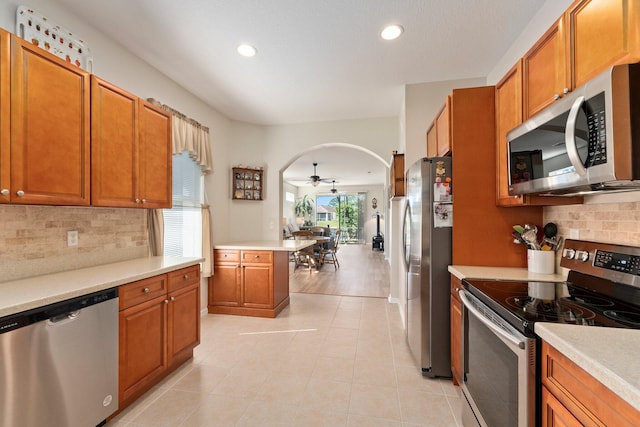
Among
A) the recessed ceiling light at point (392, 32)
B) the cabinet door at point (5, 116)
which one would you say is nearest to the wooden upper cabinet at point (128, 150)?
the cabinet door at point (5, 116)

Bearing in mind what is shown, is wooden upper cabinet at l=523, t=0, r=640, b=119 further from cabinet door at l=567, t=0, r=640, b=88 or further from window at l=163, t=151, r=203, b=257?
window at l=163, t=151, r=203, b=257

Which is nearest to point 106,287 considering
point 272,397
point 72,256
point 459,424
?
point 72,256

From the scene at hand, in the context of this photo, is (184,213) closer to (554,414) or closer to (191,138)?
(191,138)

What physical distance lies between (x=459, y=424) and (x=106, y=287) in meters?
2.29

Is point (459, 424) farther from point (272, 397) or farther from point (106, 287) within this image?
point (106, 287)

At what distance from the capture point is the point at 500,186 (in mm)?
1993

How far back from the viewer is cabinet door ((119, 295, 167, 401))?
175 centimetres

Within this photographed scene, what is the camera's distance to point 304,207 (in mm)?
12461

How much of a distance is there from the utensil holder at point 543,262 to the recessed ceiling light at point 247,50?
2742 mm

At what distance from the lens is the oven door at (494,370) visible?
1051 millimetres

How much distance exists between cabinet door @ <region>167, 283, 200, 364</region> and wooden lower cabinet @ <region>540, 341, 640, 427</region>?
90.2 inches

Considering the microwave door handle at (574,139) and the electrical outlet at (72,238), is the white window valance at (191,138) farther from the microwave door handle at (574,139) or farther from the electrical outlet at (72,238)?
the microwave door handle at (574,139)

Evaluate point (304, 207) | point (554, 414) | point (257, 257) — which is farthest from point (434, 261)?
point (304, 207)

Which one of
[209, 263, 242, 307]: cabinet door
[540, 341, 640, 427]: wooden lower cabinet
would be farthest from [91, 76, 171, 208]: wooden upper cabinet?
[540, 341, 640, 427]: wooden lower cabinet
